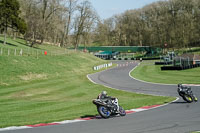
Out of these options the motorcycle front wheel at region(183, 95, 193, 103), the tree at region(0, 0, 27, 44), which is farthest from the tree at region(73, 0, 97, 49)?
the motorcycle front wheel at region(183, 95, 193, 103)

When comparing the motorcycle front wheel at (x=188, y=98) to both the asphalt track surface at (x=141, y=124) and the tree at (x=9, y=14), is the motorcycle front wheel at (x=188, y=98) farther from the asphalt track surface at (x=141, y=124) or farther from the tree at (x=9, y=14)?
the tree at (x=9, y=14)

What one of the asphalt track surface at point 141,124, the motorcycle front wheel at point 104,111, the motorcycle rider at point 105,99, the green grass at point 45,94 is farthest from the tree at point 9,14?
the asphalt track surface at point 141,124

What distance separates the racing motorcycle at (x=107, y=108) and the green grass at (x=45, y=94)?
136 centimetres

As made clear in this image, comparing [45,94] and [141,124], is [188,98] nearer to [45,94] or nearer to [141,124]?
[141,124]

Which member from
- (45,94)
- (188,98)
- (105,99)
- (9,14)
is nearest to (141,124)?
(105,99)

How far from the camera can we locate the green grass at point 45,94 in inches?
645

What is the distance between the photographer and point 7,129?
12344 millimetres

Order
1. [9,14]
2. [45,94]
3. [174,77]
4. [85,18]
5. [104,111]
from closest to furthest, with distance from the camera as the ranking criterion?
1. [104,111]
2. [45,94]
3. [174,77]
4. [9,14]
5. [85,18]

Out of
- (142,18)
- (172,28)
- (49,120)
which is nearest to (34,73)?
(49,120)

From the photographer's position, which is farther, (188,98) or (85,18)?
(85,18)

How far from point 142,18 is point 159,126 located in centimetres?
12785

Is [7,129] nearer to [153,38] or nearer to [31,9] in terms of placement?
[31,9]

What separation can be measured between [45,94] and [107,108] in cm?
1539

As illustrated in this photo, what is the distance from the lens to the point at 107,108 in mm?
14352
